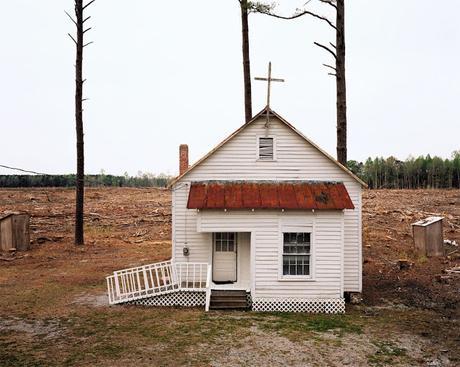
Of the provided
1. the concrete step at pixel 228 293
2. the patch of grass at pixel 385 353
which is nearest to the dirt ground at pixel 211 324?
the patch of grass at pixel 385 353

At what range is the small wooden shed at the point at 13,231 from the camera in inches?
1014

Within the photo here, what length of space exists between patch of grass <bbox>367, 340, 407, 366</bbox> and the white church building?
3433 millimetres

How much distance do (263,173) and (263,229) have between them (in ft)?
7.30

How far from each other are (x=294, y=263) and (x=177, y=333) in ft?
15.9

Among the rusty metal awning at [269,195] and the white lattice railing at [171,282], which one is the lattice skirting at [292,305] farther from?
the rusty metal awning at [269,195]

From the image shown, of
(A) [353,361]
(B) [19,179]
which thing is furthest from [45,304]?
(B) [19,179]

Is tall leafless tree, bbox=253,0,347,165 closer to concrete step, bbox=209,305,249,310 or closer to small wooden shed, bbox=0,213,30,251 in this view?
concrete step, bbox=209,305,249,310

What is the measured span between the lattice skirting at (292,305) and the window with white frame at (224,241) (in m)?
2.25

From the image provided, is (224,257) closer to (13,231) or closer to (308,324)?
(308,324)

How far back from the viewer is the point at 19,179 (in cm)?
7575

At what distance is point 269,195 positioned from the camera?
16.0 m

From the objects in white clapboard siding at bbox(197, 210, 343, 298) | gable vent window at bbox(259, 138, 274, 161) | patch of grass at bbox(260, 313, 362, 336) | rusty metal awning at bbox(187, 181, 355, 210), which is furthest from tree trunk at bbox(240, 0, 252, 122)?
patch of grass at bbox(260, 313, 362, 336)

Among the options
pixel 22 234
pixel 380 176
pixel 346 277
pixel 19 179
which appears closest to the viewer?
pixel 346 277

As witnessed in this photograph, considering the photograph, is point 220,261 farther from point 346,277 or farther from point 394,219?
point 394,219
